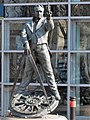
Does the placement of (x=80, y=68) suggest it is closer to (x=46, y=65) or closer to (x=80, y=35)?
(x=80, y=35)

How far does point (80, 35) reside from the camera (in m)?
14.6

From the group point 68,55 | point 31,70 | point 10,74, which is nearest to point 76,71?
point 68,55

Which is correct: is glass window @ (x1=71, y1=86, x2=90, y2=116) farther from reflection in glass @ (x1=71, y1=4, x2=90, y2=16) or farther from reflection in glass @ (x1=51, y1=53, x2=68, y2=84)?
reflection in glass @ (x1=71, y1=4, x2=90, y2=16)

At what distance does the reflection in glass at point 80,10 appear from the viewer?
47.1ft

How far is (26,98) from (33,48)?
101cm

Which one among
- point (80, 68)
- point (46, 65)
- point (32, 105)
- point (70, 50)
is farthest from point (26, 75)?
point (80, 68)

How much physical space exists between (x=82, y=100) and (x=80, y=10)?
272cm

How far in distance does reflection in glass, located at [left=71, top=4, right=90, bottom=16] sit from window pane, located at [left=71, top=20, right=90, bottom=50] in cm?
27

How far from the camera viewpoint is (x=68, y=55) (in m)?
14.4

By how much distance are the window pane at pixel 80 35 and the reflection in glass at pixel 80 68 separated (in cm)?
25

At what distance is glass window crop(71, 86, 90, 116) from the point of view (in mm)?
14445

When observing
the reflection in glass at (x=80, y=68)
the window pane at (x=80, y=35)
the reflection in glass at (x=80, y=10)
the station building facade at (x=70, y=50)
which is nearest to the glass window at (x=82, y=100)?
the station building facade at (x=70, y=50)

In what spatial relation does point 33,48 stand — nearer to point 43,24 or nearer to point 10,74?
point 43,24

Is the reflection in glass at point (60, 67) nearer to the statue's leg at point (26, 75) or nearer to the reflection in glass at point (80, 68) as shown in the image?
the reflection in glass at point (80, 68)
